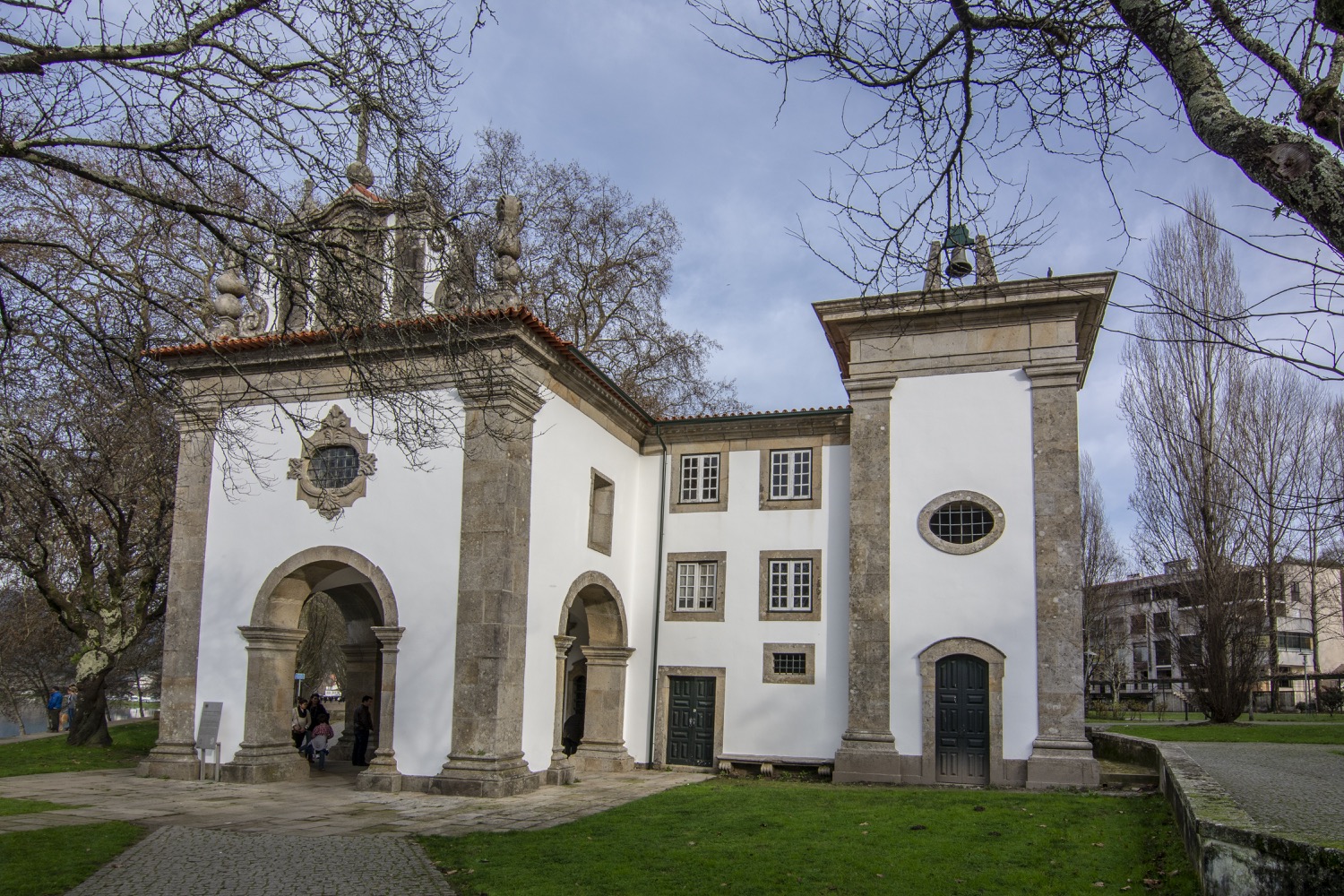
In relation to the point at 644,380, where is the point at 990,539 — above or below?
below

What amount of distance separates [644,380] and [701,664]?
10.3 meters

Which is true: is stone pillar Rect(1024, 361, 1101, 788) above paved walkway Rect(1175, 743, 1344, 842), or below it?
above

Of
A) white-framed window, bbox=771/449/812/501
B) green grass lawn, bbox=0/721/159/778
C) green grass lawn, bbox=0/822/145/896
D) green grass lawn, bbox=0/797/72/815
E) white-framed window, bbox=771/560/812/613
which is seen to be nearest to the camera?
green grass lawn, bbox=0/822/145/896

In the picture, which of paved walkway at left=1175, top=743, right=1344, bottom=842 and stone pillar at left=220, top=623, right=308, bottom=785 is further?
stone pillar at left=220, top=623, right=308, bottom=785

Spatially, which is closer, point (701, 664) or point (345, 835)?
point (345, 835)

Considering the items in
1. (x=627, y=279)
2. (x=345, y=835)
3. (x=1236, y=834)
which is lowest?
(x=345, y=835)

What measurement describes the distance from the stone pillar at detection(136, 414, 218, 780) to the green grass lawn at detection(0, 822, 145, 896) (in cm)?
440

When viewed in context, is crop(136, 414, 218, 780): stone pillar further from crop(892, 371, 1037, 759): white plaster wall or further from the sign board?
crop(892, 371, 1037, 759): white plaster wall

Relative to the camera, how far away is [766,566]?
18.8 m

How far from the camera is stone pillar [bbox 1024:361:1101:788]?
15.5 meters

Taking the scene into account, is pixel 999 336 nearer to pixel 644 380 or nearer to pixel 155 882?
pixel 644 380

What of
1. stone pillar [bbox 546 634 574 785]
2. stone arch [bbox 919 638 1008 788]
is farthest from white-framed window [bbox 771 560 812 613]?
stone pillar [bbox 546 634 574 785]

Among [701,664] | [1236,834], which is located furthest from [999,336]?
[1236,834]

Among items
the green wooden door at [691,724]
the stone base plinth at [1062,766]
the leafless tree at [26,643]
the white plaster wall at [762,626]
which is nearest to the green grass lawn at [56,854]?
the green wooden door at [691,724]
